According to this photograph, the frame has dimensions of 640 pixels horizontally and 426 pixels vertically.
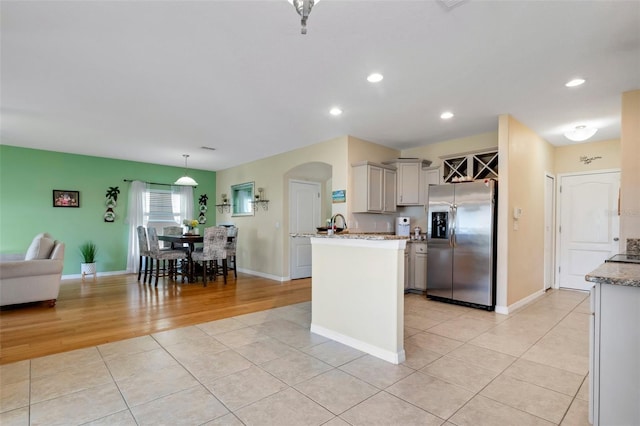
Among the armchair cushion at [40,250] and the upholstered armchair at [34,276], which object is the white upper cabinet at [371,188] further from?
the armchair cushion at [40,250]

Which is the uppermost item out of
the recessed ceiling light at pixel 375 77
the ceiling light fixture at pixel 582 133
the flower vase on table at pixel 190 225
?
the recessed ceiling light at pixel 375 77

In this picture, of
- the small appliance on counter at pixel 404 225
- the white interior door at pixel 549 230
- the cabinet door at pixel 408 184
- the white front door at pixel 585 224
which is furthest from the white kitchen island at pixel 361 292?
the white front door at pixel 585 224

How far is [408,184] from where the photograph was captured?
5.45 metres

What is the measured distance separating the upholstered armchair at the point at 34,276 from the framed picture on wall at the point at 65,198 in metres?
2.17

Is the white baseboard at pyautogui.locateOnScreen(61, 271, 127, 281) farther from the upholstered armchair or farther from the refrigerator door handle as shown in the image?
the refrigerator door handle

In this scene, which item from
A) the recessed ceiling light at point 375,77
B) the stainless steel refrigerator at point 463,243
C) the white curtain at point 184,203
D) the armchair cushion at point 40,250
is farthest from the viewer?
the white curtain at point 184,203

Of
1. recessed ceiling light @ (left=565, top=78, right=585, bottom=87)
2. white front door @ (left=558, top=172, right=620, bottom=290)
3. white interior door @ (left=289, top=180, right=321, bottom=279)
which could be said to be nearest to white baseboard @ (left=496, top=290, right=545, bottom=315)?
white front door @ (left=558, top=172, right=620, bottom=290)

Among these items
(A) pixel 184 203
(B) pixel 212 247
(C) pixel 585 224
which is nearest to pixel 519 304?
(C) pixel 585 224

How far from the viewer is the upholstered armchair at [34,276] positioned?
4023mm

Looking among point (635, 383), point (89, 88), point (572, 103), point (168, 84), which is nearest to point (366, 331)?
point (635, 383)

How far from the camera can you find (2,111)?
13.0ft

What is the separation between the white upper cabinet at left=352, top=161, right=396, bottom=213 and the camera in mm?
4949

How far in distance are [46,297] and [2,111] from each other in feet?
8.02

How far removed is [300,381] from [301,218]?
4577 millimetres
